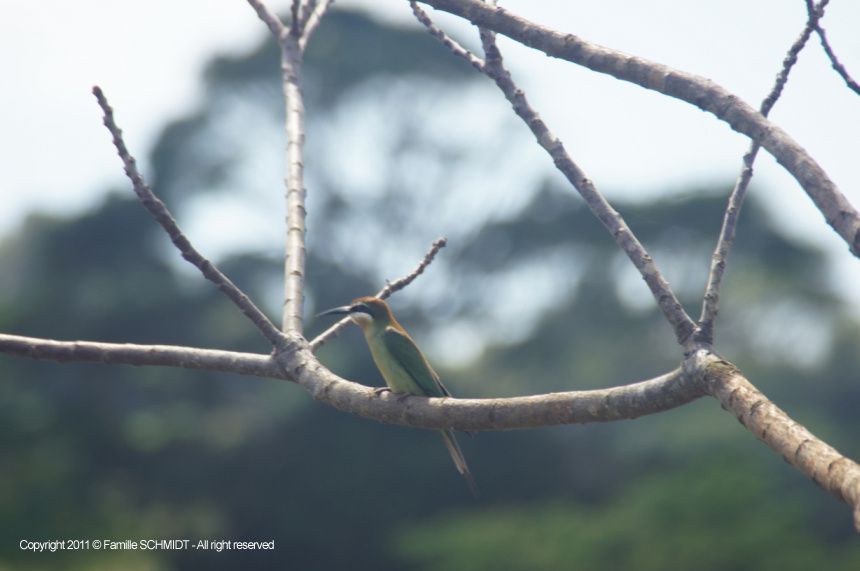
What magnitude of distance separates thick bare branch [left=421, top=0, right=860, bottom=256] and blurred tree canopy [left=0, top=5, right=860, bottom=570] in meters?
6.87

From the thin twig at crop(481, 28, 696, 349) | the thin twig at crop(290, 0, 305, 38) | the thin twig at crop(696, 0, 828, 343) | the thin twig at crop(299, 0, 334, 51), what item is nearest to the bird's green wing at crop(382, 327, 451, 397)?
the thin twig at crop(299, 0, 334, 51)

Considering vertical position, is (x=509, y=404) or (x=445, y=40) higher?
(x=445, y=40)

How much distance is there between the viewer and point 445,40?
3.64 meters

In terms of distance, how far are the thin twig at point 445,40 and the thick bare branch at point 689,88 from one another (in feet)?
1.74

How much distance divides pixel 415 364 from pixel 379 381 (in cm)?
1523

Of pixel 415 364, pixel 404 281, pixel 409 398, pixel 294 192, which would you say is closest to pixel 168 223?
pixel 409 398

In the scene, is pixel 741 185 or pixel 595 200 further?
pixel 595 200

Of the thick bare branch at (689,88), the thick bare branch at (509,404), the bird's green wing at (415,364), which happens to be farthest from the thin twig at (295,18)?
the bird's green wing at (415,364)

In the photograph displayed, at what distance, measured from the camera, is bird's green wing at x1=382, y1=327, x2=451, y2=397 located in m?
5.52

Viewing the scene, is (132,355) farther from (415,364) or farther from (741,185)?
(415,364)

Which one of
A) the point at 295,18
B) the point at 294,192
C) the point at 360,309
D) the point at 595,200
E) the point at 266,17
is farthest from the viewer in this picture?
the point at 360,309

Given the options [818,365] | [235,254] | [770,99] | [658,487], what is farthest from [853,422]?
[770,99]

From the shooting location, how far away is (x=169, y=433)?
68.5 ft

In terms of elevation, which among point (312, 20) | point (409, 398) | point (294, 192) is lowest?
point (409, 398)
